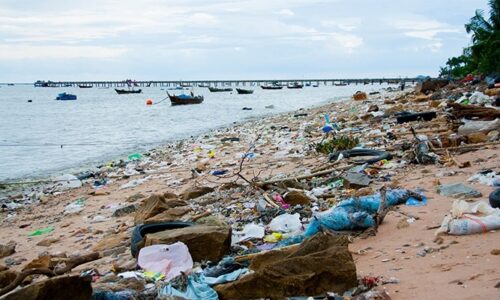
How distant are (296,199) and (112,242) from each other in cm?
195

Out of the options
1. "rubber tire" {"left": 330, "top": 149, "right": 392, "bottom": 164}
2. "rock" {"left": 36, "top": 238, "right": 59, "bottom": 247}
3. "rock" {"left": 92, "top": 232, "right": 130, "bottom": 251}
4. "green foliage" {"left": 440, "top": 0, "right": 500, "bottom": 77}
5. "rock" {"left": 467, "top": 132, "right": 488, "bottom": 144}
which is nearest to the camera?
"rock" {"left": 92, "top": 232, "right": 130, "bottom": 251}

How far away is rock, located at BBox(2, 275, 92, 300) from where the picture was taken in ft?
9.70

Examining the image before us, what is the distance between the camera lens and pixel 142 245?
440 centimetres

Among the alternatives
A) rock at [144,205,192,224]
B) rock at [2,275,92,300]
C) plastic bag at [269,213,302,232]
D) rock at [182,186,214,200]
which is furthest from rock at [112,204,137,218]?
rock at [2,275,92,300]

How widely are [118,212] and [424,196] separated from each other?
3.94 metres

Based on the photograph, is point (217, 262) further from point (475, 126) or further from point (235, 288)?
point (475, 126)

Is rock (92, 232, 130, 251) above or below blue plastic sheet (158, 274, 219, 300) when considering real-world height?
below

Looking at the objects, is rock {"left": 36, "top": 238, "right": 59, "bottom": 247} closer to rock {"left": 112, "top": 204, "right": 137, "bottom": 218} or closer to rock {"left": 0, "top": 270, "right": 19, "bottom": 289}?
rock {"left": 112, "top": 204, "right": 137, "bottom": 218}

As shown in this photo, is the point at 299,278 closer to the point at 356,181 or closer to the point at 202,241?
the point at 202,241

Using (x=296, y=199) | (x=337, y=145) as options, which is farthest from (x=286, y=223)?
(x=337, y=145)

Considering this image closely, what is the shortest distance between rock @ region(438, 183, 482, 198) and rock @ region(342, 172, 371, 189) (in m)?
0.91

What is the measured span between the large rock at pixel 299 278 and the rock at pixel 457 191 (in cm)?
228

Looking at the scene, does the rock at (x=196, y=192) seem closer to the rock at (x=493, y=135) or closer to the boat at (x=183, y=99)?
the rock at (x=493, y=135)

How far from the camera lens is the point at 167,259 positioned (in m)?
4.01
